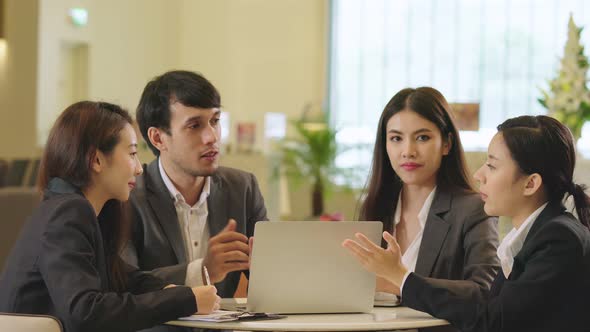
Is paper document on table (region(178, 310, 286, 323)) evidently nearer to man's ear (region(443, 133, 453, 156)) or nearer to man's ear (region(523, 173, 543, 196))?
man's ear (region(523, 173, 543, 196))

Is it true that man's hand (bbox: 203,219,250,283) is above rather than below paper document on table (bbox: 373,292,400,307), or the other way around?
above

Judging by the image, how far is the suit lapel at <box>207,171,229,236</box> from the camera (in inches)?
142

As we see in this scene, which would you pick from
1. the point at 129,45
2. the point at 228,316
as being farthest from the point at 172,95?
the point at 129,45

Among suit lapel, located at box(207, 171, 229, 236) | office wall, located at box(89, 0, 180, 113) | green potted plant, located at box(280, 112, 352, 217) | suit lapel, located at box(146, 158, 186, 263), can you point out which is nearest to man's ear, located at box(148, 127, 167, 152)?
suit lapel, located at box(146, 158, 186, 263)

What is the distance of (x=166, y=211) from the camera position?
349cm

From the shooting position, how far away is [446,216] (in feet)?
10.7

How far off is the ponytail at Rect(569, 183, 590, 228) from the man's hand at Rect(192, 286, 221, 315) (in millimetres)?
1070

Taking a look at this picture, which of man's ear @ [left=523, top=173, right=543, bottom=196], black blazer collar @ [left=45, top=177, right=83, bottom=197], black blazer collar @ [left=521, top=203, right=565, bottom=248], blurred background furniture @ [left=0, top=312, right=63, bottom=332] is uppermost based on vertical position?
man's ear @ [left=523, top=173, right=543, bottom=196]

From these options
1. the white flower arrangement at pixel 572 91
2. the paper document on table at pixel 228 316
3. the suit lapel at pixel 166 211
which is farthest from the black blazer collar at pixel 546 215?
the white flower arrangement at pixel 572 91

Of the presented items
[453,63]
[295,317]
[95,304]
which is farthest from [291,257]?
[453,63]

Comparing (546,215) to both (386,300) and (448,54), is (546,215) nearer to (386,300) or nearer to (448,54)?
(386,300)

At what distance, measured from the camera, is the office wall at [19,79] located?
1240cm

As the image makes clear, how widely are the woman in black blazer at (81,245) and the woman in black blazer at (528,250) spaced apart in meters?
0.60

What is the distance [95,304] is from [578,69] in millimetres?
3924
